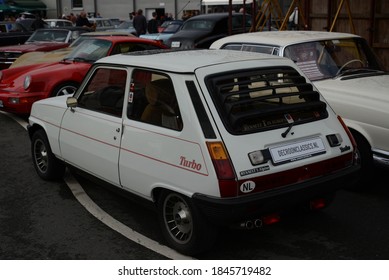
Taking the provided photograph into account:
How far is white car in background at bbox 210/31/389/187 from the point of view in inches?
192

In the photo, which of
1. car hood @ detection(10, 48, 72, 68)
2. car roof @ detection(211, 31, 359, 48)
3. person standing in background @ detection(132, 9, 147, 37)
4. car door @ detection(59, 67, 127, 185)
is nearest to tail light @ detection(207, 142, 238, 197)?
car door @ detection(59, 67, 127, 185)

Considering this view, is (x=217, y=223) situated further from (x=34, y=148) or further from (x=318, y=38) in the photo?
(x=318, y=38)

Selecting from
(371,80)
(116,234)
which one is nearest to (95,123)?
(116,234)

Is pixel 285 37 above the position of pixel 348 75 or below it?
above

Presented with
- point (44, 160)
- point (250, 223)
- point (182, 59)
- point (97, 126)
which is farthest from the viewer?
point (44, 160)

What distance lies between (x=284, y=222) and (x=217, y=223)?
1.23m

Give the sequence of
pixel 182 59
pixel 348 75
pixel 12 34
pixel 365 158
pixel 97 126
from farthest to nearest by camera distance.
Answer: pixel 12 34 < pixel 348 75 < pixel 365 158 < pixel 97 126 < pixel 182 59

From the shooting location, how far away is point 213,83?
12.3 feet

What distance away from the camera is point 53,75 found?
8648 millimetres

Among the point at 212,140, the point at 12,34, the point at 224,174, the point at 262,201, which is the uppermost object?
the point at 12,34

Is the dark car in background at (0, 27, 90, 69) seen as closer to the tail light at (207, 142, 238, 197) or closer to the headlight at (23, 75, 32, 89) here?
the headlight at (23, 75, 32, 89)

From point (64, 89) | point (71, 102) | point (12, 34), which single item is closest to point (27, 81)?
point (64, 89)

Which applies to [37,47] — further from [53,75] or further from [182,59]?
[182,59]

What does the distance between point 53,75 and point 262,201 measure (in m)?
6.13
